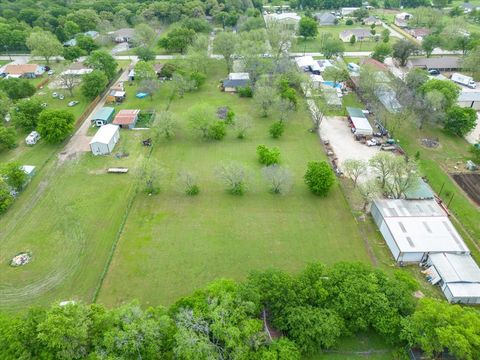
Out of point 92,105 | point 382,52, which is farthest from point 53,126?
point 382,52

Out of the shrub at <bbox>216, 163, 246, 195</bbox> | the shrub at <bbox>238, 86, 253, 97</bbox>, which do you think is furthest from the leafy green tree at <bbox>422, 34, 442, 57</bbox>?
the shrub at <bbox>216, 163, 246, 195</bbox>

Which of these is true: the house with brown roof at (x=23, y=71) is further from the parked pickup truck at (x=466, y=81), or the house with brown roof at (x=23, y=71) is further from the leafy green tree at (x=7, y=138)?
the parked pickup truck at (x=466, y=81)

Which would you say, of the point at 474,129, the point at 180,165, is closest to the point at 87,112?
the point at 180,165

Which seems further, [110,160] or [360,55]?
[360,55]

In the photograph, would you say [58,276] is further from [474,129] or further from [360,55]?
[360,55]

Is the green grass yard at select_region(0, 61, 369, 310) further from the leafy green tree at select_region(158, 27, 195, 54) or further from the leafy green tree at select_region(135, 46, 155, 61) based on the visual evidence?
the leafy green tree at select_region(158, 27, 195, 54)
